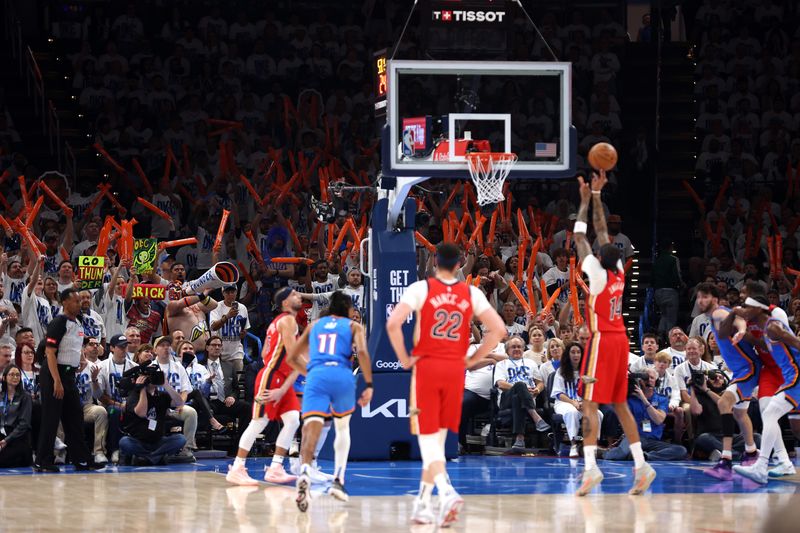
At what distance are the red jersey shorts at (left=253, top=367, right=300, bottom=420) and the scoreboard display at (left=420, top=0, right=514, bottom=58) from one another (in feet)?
13.0

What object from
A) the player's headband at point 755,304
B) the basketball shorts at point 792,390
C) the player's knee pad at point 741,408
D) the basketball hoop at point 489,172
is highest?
the basketball hoop at point 489,172

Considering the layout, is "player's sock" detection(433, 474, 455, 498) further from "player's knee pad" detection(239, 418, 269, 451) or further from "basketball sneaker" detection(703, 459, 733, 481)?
"basketball sneaker" detection(703, 459, 733, 481)

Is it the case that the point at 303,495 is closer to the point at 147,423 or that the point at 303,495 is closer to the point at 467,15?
the point at 147,423

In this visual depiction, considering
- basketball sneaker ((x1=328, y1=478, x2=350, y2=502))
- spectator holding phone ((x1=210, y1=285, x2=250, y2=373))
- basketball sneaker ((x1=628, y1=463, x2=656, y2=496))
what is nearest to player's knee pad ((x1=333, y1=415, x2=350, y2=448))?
basketball sneaker ((x1=328, y1=478, x2=350, y2=502))

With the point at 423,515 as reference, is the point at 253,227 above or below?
above

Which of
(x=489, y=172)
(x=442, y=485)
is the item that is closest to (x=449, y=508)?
(x=442, y=485)

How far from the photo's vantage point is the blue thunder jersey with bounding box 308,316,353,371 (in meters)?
10.5

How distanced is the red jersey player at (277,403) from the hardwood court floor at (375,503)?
208 millimetres

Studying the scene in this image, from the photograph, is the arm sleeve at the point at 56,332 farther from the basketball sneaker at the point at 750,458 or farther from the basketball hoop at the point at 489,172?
the basketball sneaker at the point at 750,458

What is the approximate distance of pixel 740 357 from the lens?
40.5 ft

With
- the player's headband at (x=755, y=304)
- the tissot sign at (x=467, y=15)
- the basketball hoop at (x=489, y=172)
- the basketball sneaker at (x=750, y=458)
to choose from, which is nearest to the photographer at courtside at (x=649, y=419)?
the basketball sneaker at (x=750, y=458)

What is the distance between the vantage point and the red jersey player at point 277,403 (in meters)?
11.7

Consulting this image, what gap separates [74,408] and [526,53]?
43.1ft

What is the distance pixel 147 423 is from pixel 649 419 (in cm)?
588
